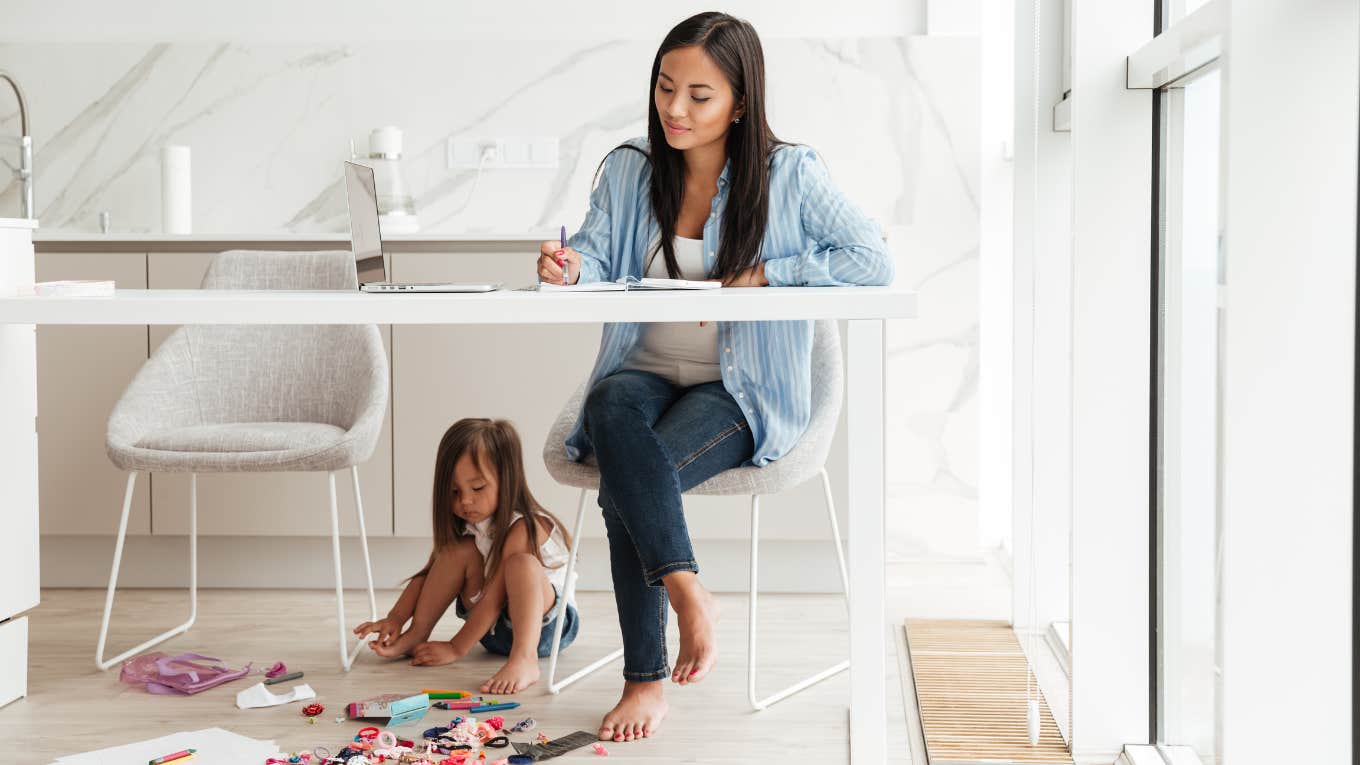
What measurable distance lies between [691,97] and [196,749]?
4.03ft

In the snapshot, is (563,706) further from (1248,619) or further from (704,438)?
(1248,619)

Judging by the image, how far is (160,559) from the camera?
3.12 meters

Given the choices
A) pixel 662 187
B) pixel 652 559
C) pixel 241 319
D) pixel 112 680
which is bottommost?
pixel 112 680

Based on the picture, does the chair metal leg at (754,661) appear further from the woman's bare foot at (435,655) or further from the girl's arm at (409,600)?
the girl's arm at (409,600)

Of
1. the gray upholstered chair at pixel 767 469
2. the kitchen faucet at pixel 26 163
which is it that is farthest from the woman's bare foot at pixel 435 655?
the kitchen faucet at pixel 26 163

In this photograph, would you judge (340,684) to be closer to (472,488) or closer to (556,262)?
(472,488)

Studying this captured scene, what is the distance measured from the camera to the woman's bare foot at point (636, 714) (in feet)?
6.54

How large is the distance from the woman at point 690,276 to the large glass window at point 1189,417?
1.39ft

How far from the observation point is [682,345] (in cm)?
217

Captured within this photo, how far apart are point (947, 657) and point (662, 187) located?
1040mm

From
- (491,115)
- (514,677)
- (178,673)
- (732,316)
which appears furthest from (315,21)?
(732,316)

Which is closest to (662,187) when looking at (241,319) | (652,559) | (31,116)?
(652,559)

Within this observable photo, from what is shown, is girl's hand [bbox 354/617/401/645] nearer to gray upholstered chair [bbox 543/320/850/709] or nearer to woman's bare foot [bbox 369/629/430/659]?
woman's bare foot [bbox 369/629/430/659]

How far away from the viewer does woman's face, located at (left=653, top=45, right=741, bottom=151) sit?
202cm
